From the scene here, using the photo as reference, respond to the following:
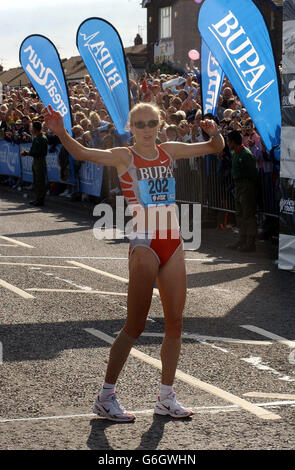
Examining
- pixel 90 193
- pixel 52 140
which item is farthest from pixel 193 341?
pixel 52 140

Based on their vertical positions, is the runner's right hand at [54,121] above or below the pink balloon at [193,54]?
below

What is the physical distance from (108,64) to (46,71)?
2.88 m

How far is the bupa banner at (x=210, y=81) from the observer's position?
1633cm

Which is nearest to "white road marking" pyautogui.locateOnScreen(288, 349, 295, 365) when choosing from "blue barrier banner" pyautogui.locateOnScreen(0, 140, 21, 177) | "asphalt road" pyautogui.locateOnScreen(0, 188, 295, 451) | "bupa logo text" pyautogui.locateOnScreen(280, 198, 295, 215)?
"asphalt road" pyautogui.locateOnScreen(0, 188, 295, 451)

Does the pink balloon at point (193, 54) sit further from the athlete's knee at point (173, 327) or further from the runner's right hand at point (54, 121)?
the athlete's knee at point (173, 327)

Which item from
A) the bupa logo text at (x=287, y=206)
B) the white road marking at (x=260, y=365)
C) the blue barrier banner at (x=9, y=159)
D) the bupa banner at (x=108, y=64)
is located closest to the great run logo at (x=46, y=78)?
the bupa banner at (x=108, y=64)

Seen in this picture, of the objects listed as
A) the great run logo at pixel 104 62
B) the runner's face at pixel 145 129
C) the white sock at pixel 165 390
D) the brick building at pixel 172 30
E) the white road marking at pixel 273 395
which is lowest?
the white road marking at pixel 273 395

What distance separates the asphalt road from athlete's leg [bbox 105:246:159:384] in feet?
1.38

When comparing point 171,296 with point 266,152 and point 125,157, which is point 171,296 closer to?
point 125,157

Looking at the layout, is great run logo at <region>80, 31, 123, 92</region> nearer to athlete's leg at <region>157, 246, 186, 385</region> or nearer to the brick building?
athlete's leg at <region>157, 246, 186, 385</region>

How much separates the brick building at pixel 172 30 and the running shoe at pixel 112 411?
1999 inches

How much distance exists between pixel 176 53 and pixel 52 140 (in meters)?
36.3

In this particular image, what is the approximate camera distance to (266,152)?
46.7ft

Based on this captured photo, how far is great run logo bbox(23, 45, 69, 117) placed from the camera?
21.6 metres
